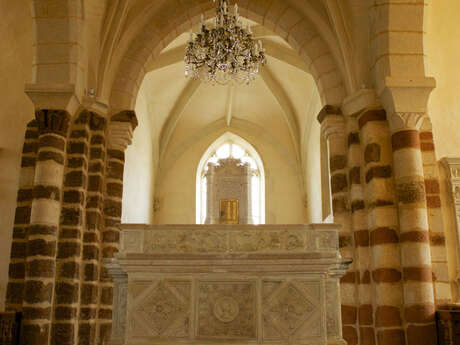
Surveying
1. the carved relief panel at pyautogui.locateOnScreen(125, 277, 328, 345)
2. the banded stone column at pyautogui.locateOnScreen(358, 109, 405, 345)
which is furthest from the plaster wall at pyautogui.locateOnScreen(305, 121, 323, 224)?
the carved relief panel at pyautogui.locateOnScreen(125, 277, 328, 345)

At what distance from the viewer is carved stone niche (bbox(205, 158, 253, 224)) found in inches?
622

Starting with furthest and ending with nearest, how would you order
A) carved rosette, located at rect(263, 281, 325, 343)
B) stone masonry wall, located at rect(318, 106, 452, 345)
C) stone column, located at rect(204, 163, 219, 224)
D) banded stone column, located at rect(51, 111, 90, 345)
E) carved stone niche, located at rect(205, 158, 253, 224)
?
carved stone niche, located at rect(205, 158, 253, 224) → stone column, located at rect(204, 163, 219, 224) → banded stone column, located at rect(51, 111, 90, 345) → stone masonry wall, located at rect(318, 106, 452, 345) → carved rosette, located at rect(263, 281, 325, 343)

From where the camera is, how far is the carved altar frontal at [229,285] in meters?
6.24

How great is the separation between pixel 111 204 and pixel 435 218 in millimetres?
5262

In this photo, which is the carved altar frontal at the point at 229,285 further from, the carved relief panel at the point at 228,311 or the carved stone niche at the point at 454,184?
the carved stone niche at the point at 454,184

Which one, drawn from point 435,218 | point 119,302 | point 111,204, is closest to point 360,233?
point 435,218

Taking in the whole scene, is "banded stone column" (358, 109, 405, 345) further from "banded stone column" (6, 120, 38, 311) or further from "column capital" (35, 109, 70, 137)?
"banded stone column" (6, 120, 38, 311)

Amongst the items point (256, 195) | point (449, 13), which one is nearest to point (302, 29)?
point (449, 13)

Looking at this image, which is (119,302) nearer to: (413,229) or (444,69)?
(413,229)

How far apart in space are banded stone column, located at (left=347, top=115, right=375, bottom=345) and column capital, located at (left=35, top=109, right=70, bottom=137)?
4.64 metres

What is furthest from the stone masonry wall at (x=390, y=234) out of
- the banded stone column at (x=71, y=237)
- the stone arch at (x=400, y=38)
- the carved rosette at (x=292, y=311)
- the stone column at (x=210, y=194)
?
the stone column at (x=210, y=194)

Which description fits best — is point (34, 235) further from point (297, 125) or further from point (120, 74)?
point (297, 125)

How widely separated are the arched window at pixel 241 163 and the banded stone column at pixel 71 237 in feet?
23.8

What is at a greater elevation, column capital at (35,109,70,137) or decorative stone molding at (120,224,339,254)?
column capital at (35,109,70,137)
